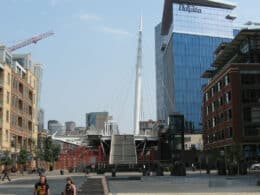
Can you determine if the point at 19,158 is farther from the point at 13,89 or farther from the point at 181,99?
the point at 181,99

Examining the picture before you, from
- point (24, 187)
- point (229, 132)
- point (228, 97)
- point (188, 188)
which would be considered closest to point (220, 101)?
point (228, 97)

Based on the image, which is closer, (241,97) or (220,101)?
(241,97)

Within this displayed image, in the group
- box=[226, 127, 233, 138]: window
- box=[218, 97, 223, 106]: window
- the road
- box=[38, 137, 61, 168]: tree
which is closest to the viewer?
the road

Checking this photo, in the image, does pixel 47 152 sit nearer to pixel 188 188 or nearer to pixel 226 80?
pixel 226 80

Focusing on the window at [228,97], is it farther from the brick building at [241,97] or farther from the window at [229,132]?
the window at [229,132]

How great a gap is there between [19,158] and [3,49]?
26.1 m

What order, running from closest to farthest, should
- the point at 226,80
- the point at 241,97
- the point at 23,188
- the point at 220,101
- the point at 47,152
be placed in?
the point at 23,188 < the point at 241,97 < the point at 226,80 < the point at 220,101 < the point at 47,152

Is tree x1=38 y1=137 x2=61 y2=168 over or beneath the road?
over

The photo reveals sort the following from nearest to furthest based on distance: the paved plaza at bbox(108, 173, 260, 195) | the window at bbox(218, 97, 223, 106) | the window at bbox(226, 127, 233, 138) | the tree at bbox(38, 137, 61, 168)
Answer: the paved plaza at bbox(108, 173, 260, 195) < the window at bbox(226, 127, 233, 138) < the window at bbox(218, 97, 223, 106) < the tree at bbox(38, 137, 61, 168)

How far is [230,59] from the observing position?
399 ft

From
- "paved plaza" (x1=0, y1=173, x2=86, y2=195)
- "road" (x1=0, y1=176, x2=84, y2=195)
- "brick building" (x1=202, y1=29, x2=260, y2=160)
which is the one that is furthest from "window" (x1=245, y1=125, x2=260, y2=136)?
"road" (x1=0, y1=176, x2=84, y2=195)

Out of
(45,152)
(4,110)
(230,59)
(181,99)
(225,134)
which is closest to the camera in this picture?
(4,110)

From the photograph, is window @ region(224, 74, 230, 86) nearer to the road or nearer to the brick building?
the brick building

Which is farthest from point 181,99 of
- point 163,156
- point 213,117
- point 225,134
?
point 225,134
